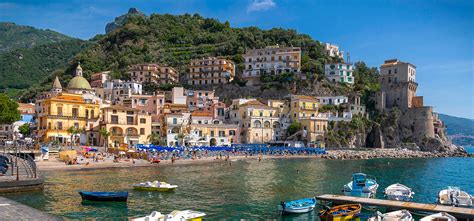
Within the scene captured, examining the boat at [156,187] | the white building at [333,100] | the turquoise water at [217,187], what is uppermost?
the white building at [333,100]

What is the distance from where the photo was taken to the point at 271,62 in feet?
332

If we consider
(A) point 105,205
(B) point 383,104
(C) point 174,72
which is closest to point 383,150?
(B) point 383,104

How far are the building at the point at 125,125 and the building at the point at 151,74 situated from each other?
2769 centimetres

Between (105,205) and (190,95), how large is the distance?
64.6m

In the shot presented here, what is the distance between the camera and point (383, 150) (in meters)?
84.7

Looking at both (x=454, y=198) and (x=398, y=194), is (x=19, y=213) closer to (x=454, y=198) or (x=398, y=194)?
(x=398, y=194)

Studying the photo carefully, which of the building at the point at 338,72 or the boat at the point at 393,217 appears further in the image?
the building at the point at 338,72

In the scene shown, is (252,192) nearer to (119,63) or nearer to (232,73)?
(232,73)

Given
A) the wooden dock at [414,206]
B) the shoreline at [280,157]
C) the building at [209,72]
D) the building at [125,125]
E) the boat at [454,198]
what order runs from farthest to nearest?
1. the building at [209,72]
2. the building at [125,125]
3. the shoreline at [280,157]
4. the boat at [454,198]
5. the wooden dock at [414,206]

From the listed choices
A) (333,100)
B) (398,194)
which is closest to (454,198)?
(398,194)

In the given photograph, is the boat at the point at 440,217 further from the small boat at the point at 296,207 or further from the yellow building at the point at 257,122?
the yellow building at the point at 257,122

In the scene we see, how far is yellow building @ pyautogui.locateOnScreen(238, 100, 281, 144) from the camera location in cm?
8200

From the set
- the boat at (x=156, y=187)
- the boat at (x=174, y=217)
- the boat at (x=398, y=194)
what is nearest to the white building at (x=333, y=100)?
the boat at (x=398, y=194)

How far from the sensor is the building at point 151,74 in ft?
330
